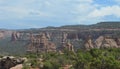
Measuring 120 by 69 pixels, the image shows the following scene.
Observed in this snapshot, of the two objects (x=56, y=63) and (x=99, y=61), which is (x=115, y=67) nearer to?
(x=99, y=61)

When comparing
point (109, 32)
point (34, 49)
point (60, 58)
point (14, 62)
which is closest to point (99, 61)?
point (60, 58)

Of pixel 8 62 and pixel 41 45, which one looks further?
pixel 41 45

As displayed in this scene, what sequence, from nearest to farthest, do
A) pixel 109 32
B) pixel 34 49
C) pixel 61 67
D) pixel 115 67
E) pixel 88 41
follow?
pixel 115 67 < pixel 61 67 < pixel 88 41 < pixel 34 49 < pixel 109 32

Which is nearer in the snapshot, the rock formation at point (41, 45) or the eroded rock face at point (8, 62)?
the eroded rock face at point (8, 62)

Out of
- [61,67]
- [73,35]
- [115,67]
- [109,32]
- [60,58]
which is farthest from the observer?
[73,35]

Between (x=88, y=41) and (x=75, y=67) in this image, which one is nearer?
(x=75, y=67)

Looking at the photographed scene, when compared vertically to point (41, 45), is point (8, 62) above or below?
above

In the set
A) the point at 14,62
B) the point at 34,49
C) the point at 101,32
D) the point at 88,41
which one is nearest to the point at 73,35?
the point at 101,32

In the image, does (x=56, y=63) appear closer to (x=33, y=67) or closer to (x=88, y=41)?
(x=33, y=67)

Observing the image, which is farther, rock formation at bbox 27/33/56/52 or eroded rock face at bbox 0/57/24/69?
rock formation at bbox 27/33/56/52
